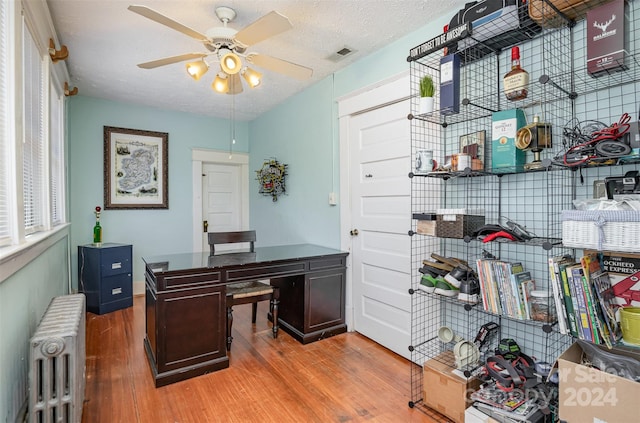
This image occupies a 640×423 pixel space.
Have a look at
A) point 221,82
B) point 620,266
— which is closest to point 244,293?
point 221,82

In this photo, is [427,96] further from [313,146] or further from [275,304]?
[275,304]

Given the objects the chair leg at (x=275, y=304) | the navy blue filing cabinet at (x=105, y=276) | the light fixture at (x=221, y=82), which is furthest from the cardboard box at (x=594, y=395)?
the navy blue filing cabinet at (x=105, y=276)

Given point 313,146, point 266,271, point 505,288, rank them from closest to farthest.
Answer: point 505,288
point 266,271
point 313,146

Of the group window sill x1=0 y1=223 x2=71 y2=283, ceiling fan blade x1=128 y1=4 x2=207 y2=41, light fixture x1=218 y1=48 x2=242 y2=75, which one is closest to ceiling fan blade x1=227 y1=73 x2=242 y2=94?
light fixture x1=218 y1=48 x2=242 y2=75

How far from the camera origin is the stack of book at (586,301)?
1.31 m

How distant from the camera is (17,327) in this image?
4.93 feet

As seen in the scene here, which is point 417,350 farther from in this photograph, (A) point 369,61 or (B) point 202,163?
(B) point 202,163

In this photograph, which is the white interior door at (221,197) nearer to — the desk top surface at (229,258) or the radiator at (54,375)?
the desk top surface at (229,258)

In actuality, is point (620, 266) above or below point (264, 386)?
above

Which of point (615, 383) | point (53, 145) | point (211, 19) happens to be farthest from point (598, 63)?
point (53, 145)

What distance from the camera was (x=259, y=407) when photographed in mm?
1992

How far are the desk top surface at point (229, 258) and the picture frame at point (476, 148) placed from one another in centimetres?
152

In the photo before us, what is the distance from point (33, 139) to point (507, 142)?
112 inches

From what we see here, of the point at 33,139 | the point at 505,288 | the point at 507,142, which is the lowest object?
the point at 505,288
